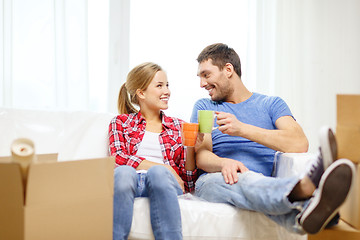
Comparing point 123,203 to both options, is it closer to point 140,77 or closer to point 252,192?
point 252,192

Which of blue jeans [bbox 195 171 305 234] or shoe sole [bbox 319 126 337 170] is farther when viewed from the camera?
blue jeans [bbox 195 171 305 234]

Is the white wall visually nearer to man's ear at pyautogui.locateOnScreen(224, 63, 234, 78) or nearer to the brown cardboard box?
man's ear at pyautogui.locateOnScreen(224, 63, 234, 78)

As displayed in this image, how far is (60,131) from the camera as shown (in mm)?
1975

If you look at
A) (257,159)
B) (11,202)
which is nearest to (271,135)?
(257,159)

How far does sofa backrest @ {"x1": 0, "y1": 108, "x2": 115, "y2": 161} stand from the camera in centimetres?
190

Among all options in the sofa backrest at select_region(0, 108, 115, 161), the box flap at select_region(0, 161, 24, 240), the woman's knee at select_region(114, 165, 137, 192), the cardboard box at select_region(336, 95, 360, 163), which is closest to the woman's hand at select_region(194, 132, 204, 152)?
the woman's knee at select_region(114, 165, 137, 192)

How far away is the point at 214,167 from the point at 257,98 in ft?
1.65

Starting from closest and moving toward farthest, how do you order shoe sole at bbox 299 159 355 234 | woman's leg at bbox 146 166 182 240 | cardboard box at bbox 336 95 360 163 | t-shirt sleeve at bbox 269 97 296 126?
shoe sole at bbox 299 159 355 234 → cardboard box at bbox 336 95 360 163 → woman's leg at bbox 146 166 182 240 → t-shirt sleeve at bbox 269 97 296 126

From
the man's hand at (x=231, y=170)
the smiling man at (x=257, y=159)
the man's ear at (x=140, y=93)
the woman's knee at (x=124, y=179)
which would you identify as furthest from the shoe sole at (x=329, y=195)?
the man's ear at (x=140, y=93)

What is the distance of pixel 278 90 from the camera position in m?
3.19

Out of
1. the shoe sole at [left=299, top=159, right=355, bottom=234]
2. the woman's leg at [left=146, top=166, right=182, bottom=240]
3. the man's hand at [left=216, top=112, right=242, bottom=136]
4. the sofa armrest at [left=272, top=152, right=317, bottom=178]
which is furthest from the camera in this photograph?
the man's hand at [left=216, top=112, right=242, bottom=136]

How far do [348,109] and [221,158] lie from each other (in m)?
0.62

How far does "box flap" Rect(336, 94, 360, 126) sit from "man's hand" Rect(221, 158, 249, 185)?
469mm

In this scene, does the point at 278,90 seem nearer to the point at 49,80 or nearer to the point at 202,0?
the point at 202,0
